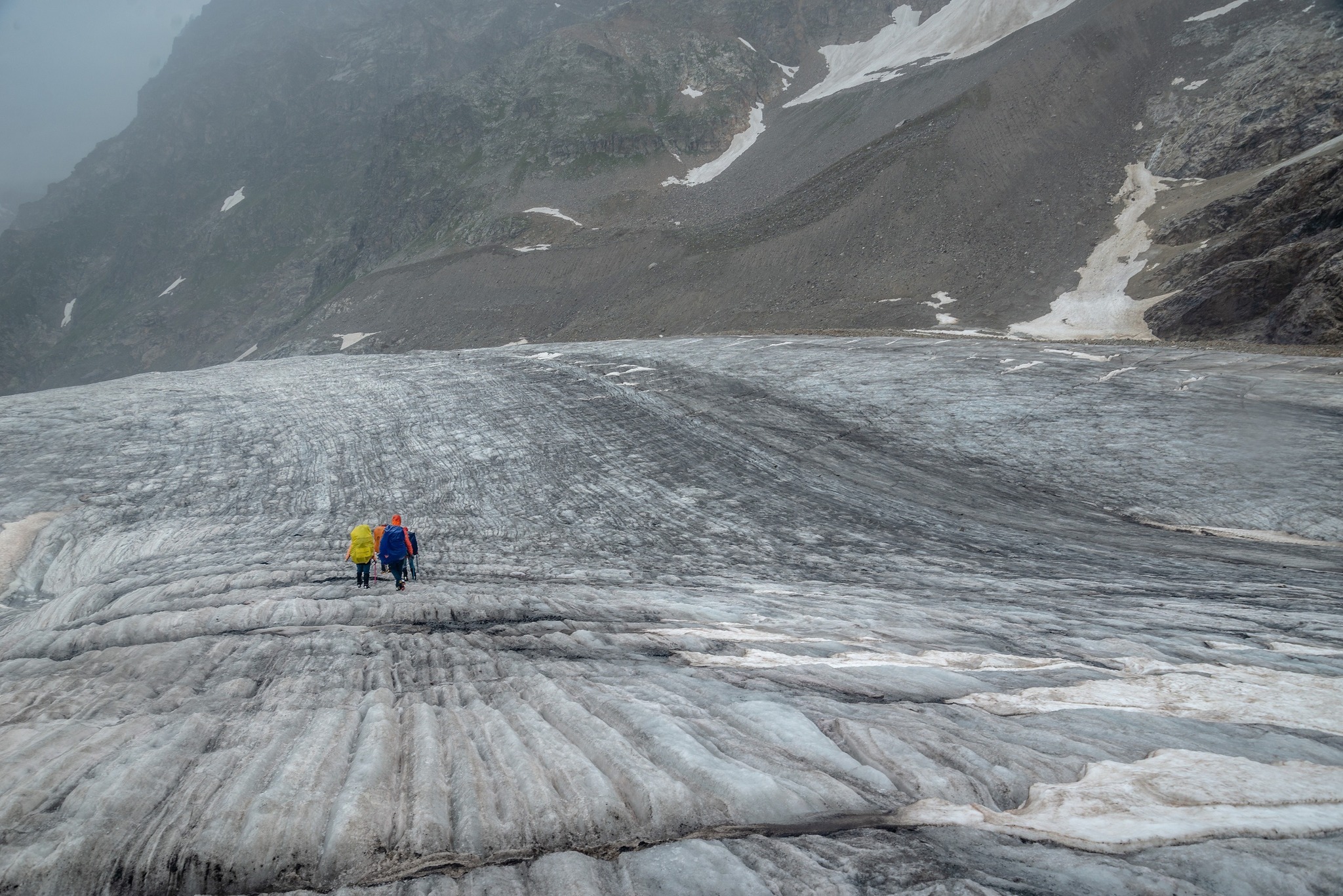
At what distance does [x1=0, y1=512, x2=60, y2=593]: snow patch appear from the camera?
13.3m

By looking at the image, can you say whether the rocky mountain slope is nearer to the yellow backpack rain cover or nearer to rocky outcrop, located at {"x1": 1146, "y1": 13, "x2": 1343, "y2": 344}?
rocky outcrop, located at {"x1": 1146, "y1": 13, "x2": 1343, "y2": 344}

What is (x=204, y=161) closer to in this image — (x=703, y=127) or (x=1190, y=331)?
(x=703, y=127)

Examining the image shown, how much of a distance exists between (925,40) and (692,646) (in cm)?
12211

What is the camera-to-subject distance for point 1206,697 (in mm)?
7805

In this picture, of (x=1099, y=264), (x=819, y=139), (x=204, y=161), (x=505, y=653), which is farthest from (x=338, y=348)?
(x=204, y=161)

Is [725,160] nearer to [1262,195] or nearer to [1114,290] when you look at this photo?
[1114,290]

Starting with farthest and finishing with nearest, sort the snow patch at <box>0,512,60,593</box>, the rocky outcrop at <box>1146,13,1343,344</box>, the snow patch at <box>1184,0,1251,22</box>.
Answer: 1. the snow patch at <box>1184,0,1251,22</box>
2. the rocky outcrop at <box>1146,13,1343,344</box>
3. the snow patch at <box>0,512,60,593</box>

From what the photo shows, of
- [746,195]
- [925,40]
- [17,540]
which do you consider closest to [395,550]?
[17,540]

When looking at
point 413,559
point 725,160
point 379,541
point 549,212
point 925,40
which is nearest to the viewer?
point 379,541

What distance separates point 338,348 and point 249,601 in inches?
3527

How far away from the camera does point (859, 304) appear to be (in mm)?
63812

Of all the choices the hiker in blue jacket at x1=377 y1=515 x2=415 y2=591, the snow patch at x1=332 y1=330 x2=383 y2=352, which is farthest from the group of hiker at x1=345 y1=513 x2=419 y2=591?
the snow patch at x1=332 y1=330 x2=383 y2=352

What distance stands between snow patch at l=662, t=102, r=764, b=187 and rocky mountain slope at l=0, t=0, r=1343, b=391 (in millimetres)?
760

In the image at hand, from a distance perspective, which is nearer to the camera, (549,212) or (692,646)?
→ (692,646)
